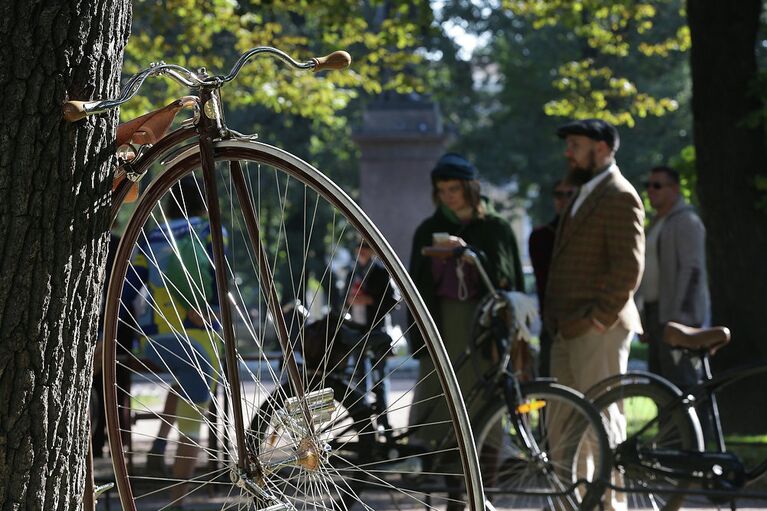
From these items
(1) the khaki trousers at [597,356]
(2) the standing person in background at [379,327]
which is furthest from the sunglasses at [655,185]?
(1) the khaki trousers at [597,356]

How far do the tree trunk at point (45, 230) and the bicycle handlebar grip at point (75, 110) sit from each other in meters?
0.12

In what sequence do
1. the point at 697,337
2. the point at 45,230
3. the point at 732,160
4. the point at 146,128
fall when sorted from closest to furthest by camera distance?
the point at 45,230, the point at 146,128, the point at 697,337, the point at 732,160

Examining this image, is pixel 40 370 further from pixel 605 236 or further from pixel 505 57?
pixel 505 57

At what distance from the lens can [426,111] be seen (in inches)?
719

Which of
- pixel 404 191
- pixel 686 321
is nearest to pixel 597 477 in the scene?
pixel 686 321

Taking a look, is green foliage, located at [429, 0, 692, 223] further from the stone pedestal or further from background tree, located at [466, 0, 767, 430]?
background tree, located at [466, 0, 767, 430]

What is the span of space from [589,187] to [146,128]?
3724 millimetres

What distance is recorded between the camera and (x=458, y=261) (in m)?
6.82

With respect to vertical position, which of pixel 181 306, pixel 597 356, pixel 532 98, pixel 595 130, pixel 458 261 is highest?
pixel 532 98

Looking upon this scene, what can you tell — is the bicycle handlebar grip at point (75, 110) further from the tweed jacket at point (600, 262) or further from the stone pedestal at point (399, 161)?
the stone pedestal at point (399, 161)

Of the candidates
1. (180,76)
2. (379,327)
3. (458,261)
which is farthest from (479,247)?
(180,76)

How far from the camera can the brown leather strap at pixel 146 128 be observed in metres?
3.27

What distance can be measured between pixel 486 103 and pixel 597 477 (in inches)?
1328

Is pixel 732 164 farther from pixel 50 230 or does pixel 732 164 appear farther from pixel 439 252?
pixel 50 230
